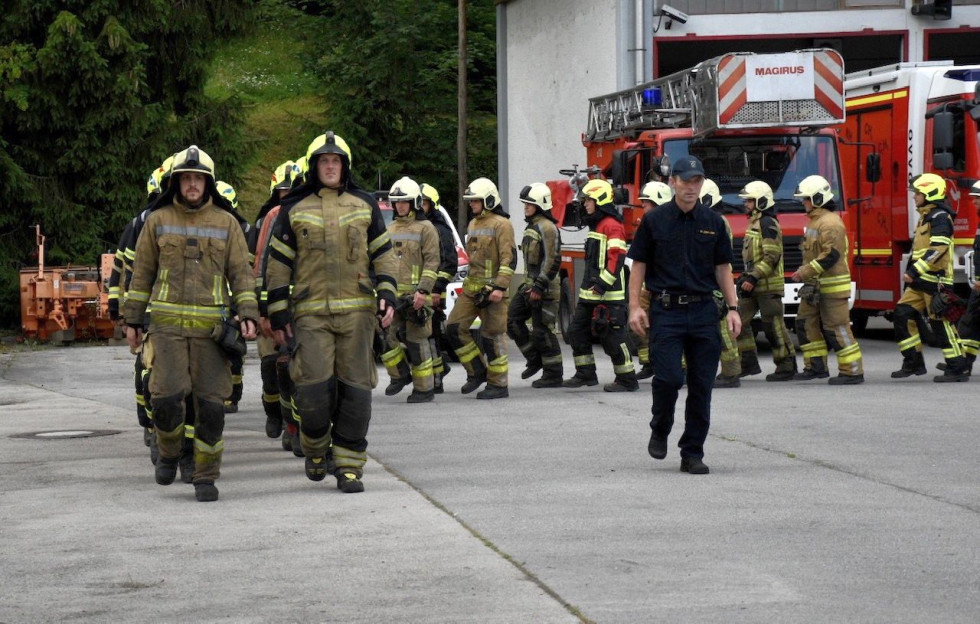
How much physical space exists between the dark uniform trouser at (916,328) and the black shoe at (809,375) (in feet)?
2.43

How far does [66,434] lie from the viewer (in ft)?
40.0

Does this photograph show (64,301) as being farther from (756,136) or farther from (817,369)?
(817,369)

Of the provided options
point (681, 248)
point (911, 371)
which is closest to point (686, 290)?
point (681, 248)

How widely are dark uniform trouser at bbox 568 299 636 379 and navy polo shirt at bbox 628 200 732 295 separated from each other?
15.5ft

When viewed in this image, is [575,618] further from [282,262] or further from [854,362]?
[854,362]

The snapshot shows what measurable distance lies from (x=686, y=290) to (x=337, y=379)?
2.04 m

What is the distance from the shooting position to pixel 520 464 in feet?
32.2

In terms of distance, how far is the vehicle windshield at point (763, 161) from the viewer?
1817 cm

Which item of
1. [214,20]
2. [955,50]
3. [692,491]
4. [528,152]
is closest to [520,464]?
[692,491]

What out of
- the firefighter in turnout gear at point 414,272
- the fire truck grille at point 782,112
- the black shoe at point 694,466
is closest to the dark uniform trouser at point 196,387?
the black shoe at point 694,466

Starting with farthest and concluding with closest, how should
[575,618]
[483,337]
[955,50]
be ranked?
[955,50], [483,337], [575,618]

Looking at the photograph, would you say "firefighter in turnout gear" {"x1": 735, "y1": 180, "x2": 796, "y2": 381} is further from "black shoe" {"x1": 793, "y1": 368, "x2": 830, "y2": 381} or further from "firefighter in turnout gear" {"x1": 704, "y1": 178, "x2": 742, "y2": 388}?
"firefighter in turnout gear" {"x1": 704, "y1": 178, "x2": 742, "y2": 388}

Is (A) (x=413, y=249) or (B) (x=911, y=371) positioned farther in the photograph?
(B) (x=911, y=371)

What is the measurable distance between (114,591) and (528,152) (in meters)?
28.4
